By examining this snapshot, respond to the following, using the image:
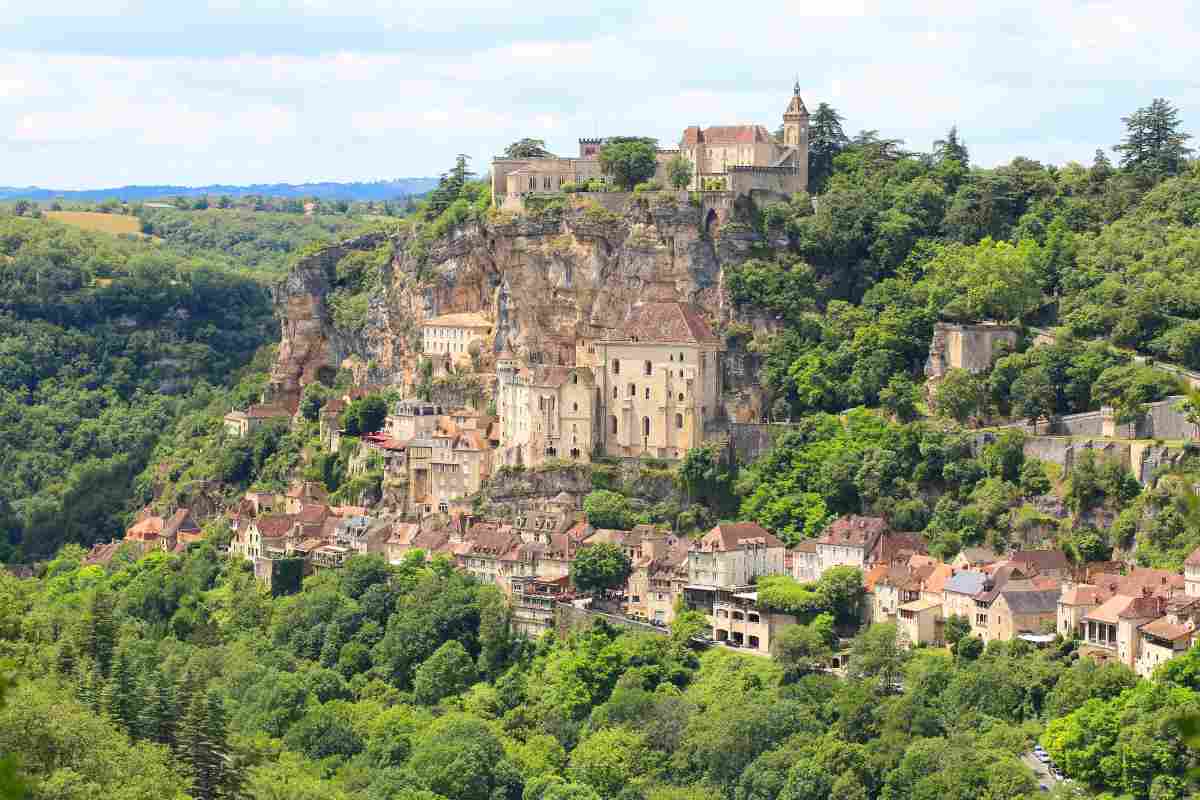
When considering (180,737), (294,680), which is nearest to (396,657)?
(294,680)

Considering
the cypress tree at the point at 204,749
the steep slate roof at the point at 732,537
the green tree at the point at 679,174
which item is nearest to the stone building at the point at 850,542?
the steep slate roof at the point at 732,537

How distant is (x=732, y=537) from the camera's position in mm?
66312

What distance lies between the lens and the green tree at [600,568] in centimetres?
6869

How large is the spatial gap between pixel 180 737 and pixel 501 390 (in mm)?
27735

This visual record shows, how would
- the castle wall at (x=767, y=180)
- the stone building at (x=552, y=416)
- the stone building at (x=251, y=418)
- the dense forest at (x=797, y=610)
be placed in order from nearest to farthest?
the dense forest at (x=797, y=610)
the stone building at (x=552, y=416)
the castle wall at (x=767, y=180)
the stone building at (x=251, y=418)

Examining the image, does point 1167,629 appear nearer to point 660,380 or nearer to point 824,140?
point 660,380

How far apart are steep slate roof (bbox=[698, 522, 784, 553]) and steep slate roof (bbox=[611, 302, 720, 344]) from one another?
32.5ft

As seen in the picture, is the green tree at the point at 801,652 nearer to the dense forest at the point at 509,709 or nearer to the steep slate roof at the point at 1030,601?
the dense forest at the point at 509,709

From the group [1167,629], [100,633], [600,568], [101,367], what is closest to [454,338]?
[600,568]

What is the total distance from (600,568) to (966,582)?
13450 mm

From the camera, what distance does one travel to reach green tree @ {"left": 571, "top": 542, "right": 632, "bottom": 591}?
6869cm

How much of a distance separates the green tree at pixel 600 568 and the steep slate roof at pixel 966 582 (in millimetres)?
12374

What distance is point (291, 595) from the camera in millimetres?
78062

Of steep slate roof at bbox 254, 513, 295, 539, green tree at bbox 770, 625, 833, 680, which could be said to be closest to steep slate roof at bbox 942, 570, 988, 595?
green tree at bbox 770, 625, 833, 680
